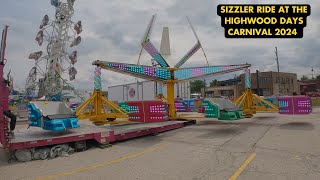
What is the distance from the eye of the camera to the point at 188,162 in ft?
27.6

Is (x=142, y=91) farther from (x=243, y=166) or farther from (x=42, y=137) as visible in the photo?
(x=243, y=166)

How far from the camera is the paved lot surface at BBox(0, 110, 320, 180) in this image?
23.3 ft

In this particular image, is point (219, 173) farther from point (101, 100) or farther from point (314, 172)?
point (101, 100)

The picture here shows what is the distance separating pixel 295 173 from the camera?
7.05 metres

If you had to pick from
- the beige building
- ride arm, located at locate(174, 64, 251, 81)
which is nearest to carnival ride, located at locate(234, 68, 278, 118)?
ride arm, located at locate(174, 64, 251, 81)

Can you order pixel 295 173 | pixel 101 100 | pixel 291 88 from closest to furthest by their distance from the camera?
pixel 295 173, pixel 101 100, pixel 291 88

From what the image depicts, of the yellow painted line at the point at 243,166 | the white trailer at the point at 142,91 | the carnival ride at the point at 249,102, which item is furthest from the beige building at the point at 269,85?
the yellow painted line at the point at 243,166

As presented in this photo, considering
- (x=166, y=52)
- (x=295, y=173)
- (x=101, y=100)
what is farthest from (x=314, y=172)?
(x=166, y=52)

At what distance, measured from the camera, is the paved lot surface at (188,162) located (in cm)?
709

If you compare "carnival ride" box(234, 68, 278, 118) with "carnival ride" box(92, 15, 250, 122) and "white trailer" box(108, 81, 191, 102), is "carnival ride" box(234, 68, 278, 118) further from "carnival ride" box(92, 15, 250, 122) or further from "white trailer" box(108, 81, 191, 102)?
"white trailer" box(108, 81, 191, 102)

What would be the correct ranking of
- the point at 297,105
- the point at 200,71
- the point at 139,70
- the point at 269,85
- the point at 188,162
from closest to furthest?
the point at 188,162
the point at 297,105
the point at 139,70
the point at 200,71
the point at 269,85

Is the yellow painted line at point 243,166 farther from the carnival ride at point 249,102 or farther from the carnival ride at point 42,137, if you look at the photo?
the carnival ride at point 249,102

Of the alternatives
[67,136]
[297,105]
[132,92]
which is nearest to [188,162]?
[67,136]

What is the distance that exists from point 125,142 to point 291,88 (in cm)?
7552
